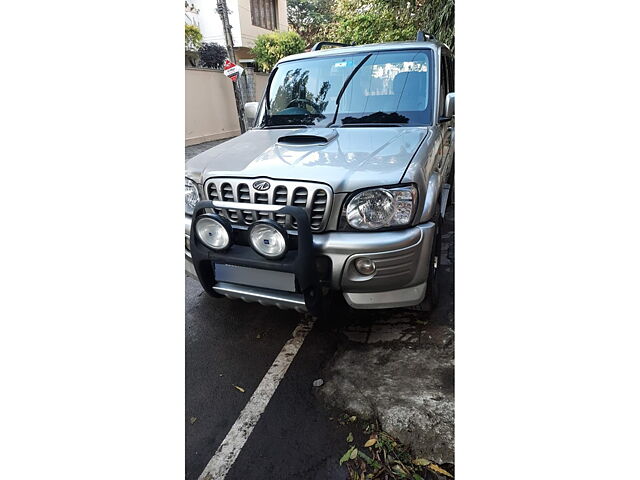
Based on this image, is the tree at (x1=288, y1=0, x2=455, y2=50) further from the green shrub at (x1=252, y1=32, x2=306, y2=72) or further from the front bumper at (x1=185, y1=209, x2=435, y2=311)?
the front bumper at (x1=185, y1=209, x2=435, y2=311)

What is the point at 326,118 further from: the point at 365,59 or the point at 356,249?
the point at 356,249

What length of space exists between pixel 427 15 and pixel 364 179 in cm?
820

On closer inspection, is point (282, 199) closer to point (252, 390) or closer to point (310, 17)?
point (252, 390)

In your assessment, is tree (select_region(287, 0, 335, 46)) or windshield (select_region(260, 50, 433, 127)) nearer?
windshield (select_region(260, 50, 433, 127))

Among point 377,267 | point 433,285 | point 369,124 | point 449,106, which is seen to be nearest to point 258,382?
point 377,267

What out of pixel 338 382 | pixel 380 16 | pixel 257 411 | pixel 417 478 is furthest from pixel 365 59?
pixel 380 16

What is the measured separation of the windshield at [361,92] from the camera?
3055 mm

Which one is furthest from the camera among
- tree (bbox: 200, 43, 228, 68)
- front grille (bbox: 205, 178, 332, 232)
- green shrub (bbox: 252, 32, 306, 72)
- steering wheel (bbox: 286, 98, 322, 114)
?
green shrub (bbox: 252, 32, 306, 72)

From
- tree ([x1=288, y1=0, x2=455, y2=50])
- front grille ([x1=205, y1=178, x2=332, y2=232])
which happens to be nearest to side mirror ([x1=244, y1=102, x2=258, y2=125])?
front grille ([x1=205, y1=178, x2=332, y2=232])

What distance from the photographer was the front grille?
7.11ft

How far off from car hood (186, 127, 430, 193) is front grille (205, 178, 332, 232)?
47 millimetres

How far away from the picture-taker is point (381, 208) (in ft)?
7.11

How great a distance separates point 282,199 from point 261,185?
15 centimetres

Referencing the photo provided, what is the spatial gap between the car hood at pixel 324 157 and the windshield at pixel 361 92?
0.18m
